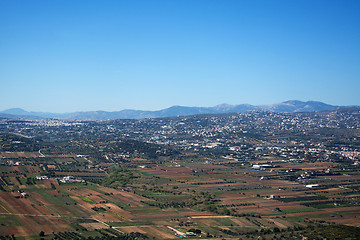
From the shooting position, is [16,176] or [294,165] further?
[294,165]

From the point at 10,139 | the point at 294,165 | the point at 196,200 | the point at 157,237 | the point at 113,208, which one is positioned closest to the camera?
the point at 157,237

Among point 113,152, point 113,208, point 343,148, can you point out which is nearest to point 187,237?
point 113,208

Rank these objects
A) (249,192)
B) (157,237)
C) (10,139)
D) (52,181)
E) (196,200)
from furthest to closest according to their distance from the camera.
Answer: (10,139) → (52,181) → (249,192) → (196,200) → (157,237)

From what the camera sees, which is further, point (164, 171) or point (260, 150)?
point (260, 150)

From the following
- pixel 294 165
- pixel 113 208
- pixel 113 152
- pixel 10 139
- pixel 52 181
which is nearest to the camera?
pixel 113 208

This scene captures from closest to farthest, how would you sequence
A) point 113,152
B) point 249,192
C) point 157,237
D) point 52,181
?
1. point 157,237
2. point 249,192
3. point 52,181
4. point 113,152

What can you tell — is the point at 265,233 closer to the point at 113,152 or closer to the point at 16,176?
the point at 16,176

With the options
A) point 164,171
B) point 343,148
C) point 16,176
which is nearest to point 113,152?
point 164,171

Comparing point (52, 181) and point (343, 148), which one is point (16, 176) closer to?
point (52, 181)
